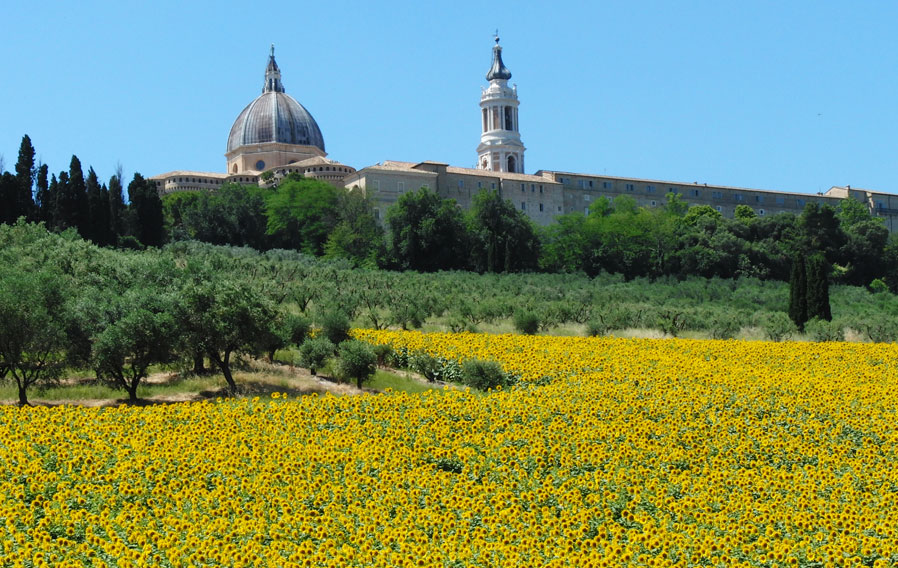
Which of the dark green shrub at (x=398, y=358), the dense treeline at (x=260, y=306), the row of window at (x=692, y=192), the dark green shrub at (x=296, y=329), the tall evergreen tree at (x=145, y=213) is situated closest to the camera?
the dense treeline at (x=260, y=306)

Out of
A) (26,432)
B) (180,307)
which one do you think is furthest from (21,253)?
(26,432)

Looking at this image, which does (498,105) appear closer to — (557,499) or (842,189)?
(842,189)

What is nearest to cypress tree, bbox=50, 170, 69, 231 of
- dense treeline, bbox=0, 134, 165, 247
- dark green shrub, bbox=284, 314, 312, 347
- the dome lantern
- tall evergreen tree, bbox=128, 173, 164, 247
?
dense treeline, bbox=0, 134, 165, 247

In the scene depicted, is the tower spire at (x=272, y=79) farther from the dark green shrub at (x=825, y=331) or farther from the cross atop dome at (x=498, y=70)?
the dark green shrub at (x=825, y=331)

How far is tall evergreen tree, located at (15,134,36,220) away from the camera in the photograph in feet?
172

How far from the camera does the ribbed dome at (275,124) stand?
345ft

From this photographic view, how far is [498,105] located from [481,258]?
48.7 meters

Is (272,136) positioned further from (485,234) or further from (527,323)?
(527,323)

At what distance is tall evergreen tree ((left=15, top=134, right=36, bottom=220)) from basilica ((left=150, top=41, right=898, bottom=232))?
1258 inches

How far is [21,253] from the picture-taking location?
112 ft

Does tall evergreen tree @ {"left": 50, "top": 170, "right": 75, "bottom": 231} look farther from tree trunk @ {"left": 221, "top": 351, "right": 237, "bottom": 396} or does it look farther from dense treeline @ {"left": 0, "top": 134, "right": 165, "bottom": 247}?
tree trunk @ {"left": 221, "top": 351, "right": 237, "bottom": 396}

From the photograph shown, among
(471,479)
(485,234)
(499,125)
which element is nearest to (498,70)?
(499,125)

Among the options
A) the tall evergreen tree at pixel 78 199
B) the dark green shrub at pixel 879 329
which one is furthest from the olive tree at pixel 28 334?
the tall evergreen tree at pixel 78 199

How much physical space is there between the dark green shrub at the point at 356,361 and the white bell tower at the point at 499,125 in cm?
8377
